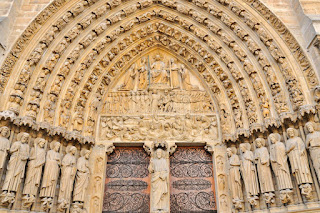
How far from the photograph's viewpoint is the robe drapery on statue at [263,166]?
5730mm

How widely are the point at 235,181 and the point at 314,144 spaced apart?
5.60 feet

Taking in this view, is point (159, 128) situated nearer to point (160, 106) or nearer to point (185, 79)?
point (160, 106)

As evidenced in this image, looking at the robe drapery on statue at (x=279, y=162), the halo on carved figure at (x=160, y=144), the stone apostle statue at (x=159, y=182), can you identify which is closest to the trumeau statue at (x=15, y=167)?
the stone apostle statue at (x=159, y=182)

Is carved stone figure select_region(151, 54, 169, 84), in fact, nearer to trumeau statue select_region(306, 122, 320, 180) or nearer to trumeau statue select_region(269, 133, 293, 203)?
trumeau statue select_region(269, 133, 293, 203)

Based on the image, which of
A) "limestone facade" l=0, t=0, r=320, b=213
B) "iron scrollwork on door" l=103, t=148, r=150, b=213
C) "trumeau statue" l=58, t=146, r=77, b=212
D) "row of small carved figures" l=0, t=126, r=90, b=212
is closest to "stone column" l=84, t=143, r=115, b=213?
"limestone facade" l=0, t=0, r=320, b=213

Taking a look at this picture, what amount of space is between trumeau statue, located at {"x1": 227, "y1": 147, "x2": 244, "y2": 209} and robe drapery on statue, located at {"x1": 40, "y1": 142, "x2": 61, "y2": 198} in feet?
11.9

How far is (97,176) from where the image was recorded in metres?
6.58

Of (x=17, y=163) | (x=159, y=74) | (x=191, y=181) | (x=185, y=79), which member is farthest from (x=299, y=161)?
(x=17, y=163)

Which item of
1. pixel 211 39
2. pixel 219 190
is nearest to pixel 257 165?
pixel 219 190

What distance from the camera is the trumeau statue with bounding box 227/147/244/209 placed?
19.7 ft

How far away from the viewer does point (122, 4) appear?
25.8ft

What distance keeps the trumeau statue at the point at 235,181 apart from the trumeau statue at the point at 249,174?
11 cm

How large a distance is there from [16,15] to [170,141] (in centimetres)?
470

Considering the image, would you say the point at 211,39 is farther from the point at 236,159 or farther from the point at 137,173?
the point at 137,173
